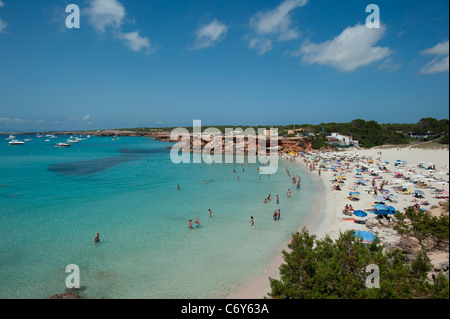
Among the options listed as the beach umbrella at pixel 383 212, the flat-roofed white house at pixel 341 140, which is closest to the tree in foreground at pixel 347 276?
the beach umbrella at pixel 383 212

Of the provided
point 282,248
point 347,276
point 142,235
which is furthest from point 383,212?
point 142,235

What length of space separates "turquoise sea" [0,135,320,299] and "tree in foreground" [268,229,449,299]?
186 inches

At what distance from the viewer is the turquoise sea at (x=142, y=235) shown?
11500 millimetres

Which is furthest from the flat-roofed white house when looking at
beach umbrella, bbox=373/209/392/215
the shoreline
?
beach umbrella, bbox=373/209/392/215

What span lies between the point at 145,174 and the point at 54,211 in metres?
19.9

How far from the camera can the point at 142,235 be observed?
17.1 meters

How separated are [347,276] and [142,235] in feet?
47.6

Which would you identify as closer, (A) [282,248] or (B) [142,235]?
(A) [282,248]

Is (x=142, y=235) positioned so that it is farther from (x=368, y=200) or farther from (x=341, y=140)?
(x=341, y=140)

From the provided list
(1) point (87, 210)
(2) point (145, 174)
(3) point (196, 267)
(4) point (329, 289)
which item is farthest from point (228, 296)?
(2) point (145, 174)

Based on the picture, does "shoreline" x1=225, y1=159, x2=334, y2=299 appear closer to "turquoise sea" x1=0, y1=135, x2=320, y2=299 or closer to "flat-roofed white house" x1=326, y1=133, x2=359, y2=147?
"turquoise sea" x1=0, y1=135, x2=320, y2=299

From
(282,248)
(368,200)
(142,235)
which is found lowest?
(142,235)

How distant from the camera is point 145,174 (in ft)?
138

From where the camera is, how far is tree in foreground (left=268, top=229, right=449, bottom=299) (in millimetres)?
5801
